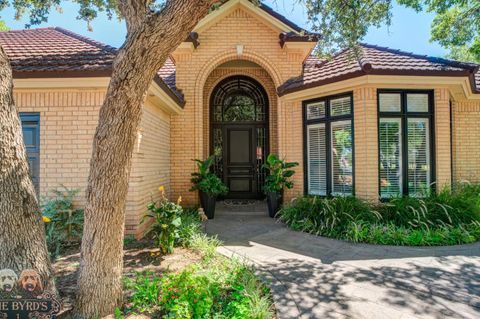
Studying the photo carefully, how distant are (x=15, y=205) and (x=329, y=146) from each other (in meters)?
6.83

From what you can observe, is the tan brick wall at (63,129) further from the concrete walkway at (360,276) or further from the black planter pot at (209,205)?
the concrete walkway at (360,276)

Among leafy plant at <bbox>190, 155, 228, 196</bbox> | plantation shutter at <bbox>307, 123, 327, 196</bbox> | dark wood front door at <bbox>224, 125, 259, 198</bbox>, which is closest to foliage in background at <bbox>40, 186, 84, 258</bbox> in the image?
leafy plant at <bbox>190, 155, 228, 196</bbox>

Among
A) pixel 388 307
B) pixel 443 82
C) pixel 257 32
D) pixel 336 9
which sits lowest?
pixel 388 307

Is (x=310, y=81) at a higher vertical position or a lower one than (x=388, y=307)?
higher

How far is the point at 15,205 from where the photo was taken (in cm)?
249

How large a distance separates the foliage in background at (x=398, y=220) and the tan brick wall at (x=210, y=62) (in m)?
3.37

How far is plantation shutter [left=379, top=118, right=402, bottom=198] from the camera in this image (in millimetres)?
6940

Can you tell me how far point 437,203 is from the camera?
6145mm

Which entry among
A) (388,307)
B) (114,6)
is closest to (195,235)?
(388,307)

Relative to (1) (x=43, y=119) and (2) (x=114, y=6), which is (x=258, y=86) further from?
(1) (x=43, y=119)

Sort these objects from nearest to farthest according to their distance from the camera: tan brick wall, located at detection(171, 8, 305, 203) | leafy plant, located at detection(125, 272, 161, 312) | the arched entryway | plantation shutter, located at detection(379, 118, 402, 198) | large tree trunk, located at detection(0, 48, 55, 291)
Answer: large tree trunk, located at detection(0, 48, 55, 291) → leafy plant, located at detection(125, 272, 161, 312) → plantation shutter, located at detection(379, 118, 402, 198) → tan brick wall, located at detection(171, 8, 305, 203) → the arched entryway

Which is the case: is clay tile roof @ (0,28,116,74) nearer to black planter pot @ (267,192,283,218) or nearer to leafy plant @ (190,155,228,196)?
leafy plant @ (190,155,228,196)

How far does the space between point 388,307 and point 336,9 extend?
6.34 m

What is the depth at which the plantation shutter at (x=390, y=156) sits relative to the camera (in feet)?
22.8
